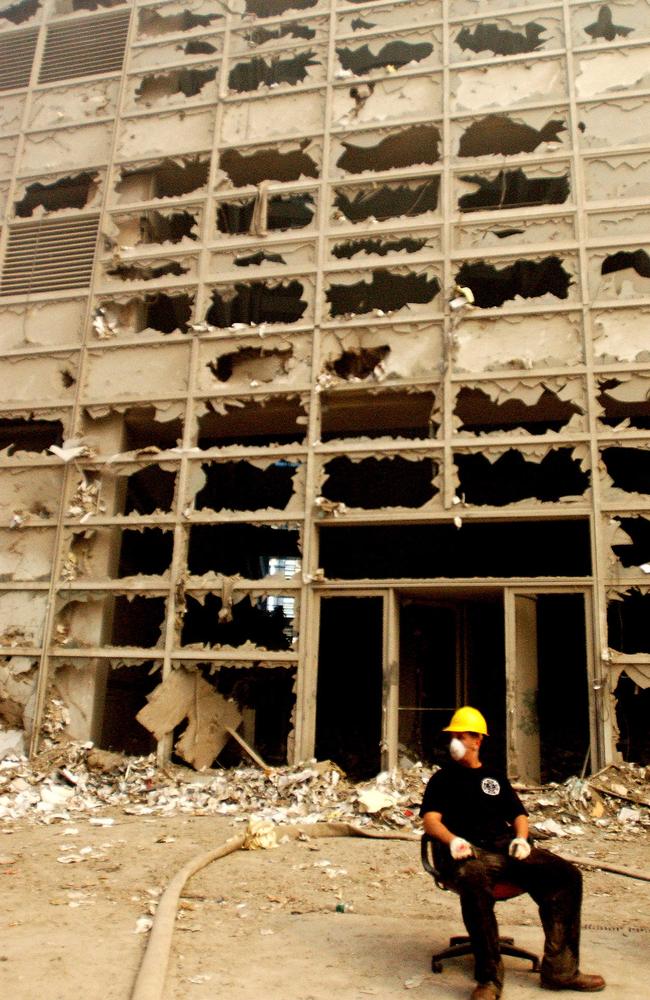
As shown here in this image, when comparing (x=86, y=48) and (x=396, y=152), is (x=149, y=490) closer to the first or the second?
(x=396, y=152)

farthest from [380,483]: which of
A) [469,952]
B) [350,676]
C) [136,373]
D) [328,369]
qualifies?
[469,952]

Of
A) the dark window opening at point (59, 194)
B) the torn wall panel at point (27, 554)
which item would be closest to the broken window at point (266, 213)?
the dark window opening at point (59, 194)

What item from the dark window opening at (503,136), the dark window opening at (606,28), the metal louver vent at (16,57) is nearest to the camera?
the dark window opening at (503,136)

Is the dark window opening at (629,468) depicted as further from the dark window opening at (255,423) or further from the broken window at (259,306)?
the broken window at (259,306)

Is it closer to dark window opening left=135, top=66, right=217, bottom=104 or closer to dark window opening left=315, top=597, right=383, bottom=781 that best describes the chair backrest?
dark window opening left=315, top=597, right=383, bottom=781

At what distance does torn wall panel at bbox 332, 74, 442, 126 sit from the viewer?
12492mm

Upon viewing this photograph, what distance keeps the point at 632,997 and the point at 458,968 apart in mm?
893

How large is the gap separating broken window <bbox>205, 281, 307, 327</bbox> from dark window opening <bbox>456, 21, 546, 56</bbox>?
16.0ft

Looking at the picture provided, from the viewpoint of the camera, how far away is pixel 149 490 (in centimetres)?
1377

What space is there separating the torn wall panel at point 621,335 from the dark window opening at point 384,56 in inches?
232

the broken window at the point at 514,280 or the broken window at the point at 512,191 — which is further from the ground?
the broken window at the point at 512,191

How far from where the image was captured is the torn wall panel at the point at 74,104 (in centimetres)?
1405

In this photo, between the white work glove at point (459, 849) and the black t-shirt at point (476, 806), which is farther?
the black t-shirt at point (476, 806)

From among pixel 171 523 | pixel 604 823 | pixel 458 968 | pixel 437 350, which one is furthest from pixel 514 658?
pixel 458 968
